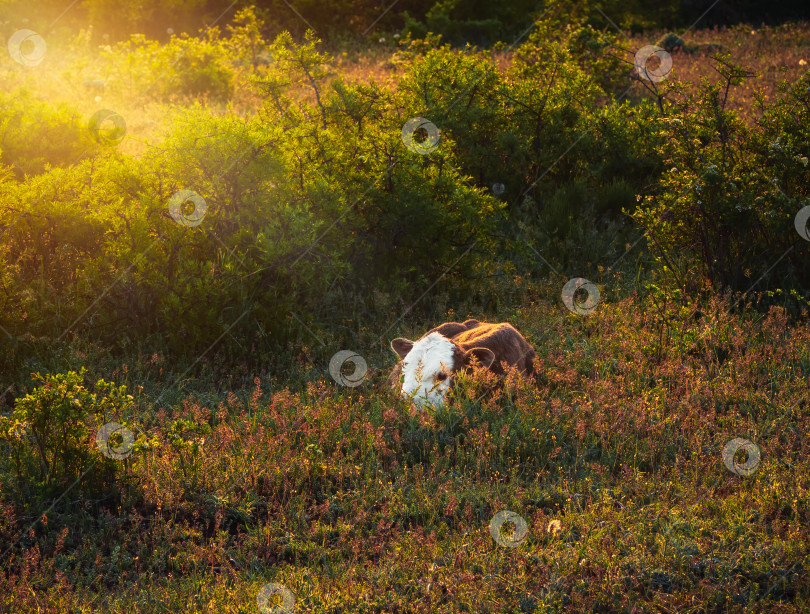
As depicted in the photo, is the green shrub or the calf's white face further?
the calf's white face

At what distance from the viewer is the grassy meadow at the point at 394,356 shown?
417 centimetres

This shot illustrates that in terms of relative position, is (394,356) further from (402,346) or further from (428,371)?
(428,371)

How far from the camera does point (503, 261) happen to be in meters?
10.1

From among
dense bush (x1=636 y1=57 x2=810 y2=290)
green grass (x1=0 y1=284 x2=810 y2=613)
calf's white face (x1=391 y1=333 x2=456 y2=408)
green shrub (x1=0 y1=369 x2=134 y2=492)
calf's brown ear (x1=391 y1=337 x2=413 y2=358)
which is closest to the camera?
green grass (x1=0 y1=284 x2=810 y2=613)

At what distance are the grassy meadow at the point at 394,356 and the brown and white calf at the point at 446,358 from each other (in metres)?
0.20

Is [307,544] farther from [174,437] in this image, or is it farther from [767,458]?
[767,458]

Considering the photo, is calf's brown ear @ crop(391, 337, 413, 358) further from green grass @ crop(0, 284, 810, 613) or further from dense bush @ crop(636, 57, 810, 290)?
dense bush @ crop(636, 57, 810, 290)

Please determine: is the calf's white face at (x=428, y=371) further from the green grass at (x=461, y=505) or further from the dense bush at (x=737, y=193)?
the dense bush at (x=737, y=193)

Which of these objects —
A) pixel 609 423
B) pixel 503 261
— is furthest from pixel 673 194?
pixel 609 423

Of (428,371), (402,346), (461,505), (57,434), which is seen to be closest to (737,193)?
(402,346)

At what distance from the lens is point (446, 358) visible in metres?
6.30

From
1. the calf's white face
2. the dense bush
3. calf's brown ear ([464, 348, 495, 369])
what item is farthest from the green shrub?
the dense bush

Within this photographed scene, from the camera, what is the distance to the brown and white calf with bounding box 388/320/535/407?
6.18 meters

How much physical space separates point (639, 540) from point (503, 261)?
614 centimetres
